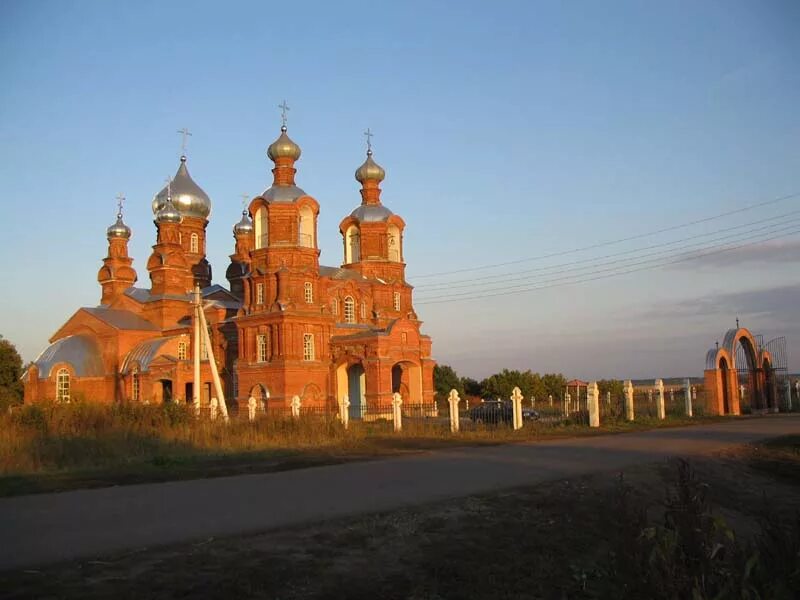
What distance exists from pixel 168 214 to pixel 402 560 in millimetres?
42294

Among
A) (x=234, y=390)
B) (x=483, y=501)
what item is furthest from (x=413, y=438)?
(x=234, y=390)

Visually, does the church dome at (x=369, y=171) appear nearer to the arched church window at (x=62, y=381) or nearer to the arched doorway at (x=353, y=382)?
the arched doorway at (x=353, y=382)

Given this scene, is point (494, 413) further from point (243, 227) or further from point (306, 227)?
point (243, 227)

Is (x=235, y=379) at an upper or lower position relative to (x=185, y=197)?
lower

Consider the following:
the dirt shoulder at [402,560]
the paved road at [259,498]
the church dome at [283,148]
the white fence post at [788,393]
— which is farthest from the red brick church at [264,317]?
the dirt shoulder at [402,560]

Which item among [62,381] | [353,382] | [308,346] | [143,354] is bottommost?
[353,382]

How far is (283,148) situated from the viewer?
3881cm

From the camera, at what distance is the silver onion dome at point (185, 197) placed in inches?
1858

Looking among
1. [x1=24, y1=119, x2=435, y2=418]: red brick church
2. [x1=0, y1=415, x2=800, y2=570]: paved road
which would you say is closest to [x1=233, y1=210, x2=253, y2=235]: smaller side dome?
[x1=24, y1=119, x2=435, y2=418]: red brick church

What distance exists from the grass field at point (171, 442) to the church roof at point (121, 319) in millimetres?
24454

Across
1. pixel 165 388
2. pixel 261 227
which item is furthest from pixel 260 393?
pixel 165 388

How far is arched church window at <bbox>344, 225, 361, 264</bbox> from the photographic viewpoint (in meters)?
43.7

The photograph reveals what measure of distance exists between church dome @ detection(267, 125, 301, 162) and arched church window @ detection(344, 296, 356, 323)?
7894 millimetres

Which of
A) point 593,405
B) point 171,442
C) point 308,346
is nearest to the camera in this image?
point 171,442
